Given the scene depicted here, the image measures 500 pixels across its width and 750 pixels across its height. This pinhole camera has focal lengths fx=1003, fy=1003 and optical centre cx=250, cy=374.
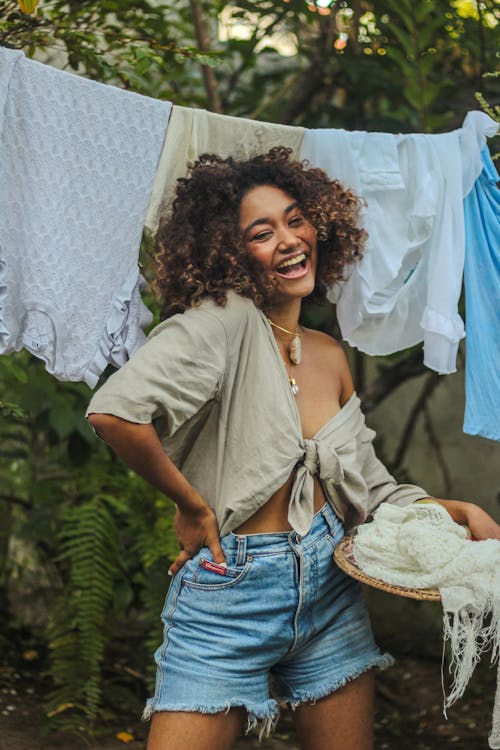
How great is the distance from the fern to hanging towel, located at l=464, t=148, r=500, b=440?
1.54 meters

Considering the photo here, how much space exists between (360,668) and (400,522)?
36 cm

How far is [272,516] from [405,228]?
2.76 feet

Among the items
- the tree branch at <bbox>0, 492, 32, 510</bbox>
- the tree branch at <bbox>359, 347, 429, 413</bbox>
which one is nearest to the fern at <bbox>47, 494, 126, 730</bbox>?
the tree branch at <bbox>0, 492, 32, 510</bbox>

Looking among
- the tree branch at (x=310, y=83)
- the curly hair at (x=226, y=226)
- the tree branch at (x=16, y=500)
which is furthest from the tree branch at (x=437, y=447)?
the curly hair at (x=226, y=226)

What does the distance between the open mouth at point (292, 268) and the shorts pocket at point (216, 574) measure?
638mm

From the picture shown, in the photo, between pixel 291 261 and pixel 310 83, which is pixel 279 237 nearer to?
pixel 291 261

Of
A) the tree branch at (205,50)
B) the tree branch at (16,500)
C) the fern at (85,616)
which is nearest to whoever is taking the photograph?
the fern at (85,616)

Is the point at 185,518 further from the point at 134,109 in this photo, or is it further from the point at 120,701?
the point at 120,701

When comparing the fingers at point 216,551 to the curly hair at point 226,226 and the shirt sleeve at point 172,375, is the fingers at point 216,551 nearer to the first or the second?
the shirt sleeve at point 172,375

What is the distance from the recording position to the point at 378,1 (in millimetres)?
3654

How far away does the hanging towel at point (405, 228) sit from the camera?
96.7 inches

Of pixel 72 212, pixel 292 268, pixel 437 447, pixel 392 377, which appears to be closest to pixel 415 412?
pixel 437 447

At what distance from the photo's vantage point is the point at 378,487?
8.21ft

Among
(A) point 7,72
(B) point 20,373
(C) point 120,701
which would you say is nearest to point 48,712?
(C) point 120,701
